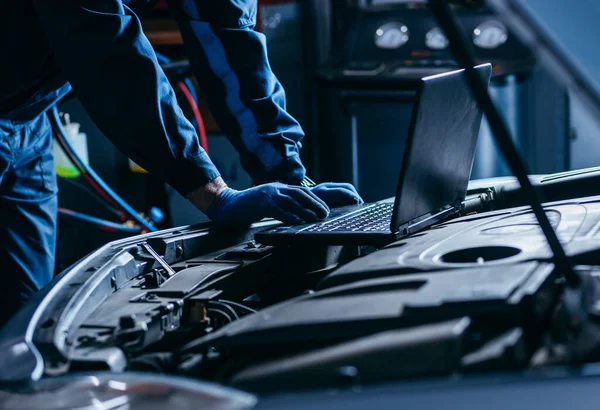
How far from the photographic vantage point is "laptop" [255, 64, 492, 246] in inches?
48.2

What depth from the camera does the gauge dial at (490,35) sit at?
10.8ft

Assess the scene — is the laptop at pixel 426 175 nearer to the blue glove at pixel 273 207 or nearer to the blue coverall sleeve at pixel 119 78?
the blue glove at pixel 273 207

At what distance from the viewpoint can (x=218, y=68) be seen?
1.92 m

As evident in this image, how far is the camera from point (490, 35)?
10.9 feet

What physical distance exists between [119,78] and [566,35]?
0.92m

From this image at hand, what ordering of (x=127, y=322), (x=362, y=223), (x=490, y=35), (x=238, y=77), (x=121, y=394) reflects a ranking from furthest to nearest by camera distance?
1. (x=490, y=35)
2. (x=238, y=77)
3. (x=362, y=223)
4. (x=127, y=322)
5. (x=121, y=394)

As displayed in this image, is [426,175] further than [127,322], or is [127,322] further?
[426,175]

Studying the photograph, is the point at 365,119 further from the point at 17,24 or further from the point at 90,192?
the point at 17,24

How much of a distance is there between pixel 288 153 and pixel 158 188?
172cm

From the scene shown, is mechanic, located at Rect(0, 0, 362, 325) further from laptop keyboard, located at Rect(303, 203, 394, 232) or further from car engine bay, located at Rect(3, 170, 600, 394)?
car engine bay, located at Rect(3, 170, 600, 394)

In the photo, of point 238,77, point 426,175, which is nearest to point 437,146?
point 426,175

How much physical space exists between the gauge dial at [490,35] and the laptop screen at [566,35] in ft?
8.45

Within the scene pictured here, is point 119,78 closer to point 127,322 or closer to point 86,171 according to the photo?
point 127,322

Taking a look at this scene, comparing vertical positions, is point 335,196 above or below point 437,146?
below
